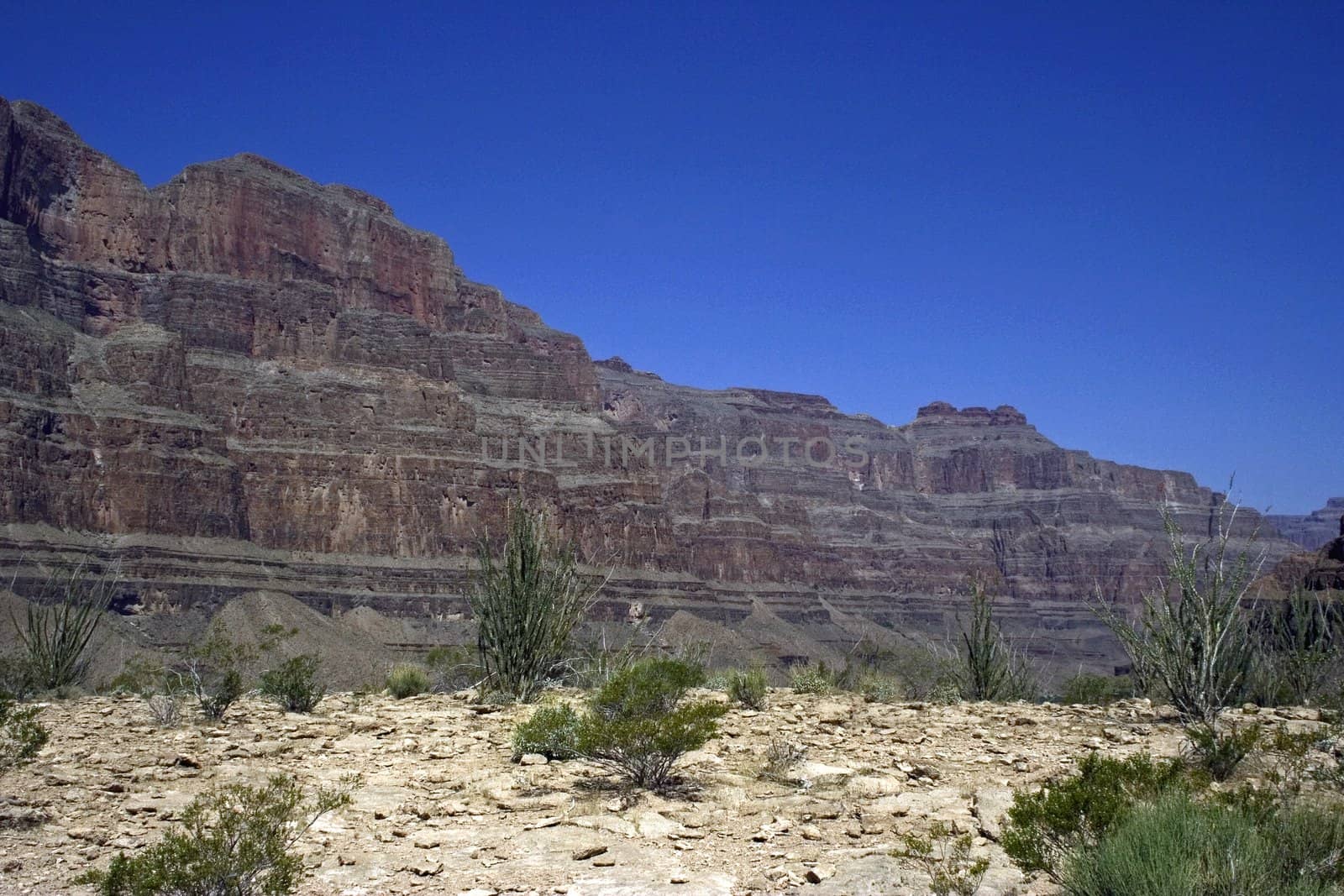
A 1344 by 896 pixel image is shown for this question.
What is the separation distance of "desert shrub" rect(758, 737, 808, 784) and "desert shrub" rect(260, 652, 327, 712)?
6.52 metres

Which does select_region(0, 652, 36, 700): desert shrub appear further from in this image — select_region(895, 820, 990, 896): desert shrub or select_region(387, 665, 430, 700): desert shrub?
select_region(895, 820, 990, 896): desert shrub

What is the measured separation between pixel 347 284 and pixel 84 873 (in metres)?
119

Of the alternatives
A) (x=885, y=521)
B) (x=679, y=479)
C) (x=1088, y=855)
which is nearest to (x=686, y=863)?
(x=1088, y=855)

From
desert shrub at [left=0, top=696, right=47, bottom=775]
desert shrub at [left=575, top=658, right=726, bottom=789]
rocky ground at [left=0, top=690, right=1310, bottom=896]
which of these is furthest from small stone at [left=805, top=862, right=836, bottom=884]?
desert shrub at [left=0, top=696, right=47, bottom=775]

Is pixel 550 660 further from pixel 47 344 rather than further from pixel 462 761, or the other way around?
pixel 47 344

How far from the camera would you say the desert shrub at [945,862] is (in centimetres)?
708

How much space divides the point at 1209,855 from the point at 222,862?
5.22m

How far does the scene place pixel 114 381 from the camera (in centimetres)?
8562

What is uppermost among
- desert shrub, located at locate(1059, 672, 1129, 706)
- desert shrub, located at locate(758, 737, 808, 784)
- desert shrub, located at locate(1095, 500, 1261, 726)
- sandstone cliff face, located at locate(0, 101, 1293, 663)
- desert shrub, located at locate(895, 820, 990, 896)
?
sandstone cliff face, located at locate(0, 101, 1293, 663)

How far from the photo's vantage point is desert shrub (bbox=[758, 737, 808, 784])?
10.0 meters

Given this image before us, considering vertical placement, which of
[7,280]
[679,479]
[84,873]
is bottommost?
[84,873]

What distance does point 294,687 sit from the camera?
1511 centimetres

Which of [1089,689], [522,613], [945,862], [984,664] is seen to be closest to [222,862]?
[945,862]

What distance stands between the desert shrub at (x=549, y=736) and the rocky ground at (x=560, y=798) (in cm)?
14
